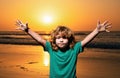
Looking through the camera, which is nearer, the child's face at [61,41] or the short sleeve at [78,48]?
the child's face at [61,41]

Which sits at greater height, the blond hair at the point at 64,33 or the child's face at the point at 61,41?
the blond hair at the point at 64,33

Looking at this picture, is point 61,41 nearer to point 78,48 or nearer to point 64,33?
point 64,33

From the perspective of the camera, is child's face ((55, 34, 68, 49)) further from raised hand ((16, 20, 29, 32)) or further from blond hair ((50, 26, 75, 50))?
raised hand ((16, 20, 29, 32))

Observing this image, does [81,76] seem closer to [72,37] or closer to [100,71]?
[100,71]

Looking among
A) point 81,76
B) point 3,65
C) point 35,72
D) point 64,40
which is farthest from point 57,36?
point 3,65

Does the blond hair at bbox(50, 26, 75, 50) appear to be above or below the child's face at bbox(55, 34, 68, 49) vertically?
above

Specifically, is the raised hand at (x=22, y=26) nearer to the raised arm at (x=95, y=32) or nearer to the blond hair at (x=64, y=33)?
the blond hair at (x=64, y=33)

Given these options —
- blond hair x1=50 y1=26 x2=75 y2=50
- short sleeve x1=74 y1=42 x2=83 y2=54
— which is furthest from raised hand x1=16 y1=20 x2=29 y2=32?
short sleeve x1=74 y1=42 x2=83 y2=54

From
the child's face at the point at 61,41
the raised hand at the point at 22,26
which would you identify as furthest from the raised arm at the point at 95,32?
the raised hand at the point at 22,26

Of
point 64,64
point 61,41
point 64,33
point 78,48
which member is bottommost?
point 64,64

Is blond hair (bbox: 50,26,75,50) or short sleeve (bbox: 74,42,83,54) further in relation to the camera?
short sleeve (bbox: 74,42,83,54)

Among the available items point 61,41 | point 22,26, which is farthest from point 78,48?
point 22,26

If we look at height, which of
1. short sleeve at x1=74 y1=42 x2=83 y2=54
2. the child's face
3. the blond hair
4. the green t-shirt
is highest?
the blond hair

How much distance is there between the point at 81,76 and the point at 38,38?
5.37 metres
